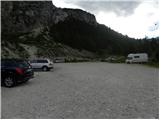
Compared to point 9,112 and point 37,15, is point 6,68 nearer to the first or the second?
point 9,112

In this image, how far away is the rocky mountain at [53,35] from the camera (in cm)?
6444

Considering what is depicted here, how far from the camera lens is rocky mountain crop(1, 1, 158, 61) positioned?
64.4m

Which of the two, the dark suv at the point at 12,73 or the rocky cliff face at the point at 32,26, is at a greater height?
the rocky cliff face at the point at 32,26

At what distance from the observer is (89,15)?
12619 cm

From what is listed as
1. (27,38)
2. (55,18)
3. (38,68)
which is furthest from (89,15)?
(38,68)

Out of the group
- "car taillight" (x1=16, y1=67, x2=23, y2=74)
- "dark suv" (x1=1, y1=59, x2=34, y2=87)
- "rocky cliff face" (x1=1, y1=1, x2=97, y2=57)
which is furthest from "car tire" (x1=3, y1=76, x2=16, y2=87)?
"rocky cliff face" (x1=1, y1=1, x2=97, y2=57)

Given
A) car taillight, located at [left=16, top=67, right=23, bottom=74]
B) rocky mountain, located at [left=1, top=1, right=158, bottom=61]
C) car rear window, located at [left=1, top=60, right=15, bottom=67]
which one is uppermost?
rocky mountain, located at [left=1, top=1, right=158, bottom=61]

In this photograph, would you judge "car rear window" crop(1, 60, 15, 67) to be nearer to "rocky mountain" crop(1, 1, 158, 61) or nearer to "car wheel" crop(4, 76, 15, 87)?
"car wheel" crop(4, 76, 15, 87)

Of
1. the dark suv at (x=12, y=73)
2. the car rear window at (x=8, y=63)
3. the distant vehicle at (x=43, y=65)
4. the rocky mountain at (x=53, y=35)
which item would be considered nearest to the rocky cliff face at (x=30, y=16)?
the rocky mountain at (x=53, y=35)

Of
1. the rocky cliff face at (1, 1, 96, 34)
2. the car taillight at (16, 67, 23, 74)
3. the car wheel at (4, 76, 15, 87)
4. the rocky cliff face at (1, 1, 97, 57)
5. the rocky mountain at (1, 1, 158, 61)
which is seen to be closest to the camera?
the car wheel at (4, 76, 15, 87)

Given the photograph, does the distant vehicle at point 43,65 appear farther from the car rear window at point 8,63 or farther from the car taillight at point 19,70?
the car taillight at point 19,70

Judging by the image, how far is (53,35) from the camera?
3433 inches

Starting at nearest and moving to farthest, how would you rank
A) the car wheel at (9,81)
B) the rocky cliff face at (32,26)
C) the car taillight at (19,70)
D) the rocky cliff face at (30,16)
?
the car wheel at (9,81), the car taillight at (19,70), the rocky cliff face at (32,26), the rocky cliff face at (30,16)

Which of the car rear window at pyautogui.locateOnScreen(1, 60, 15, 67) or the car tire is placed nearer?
the car tire
